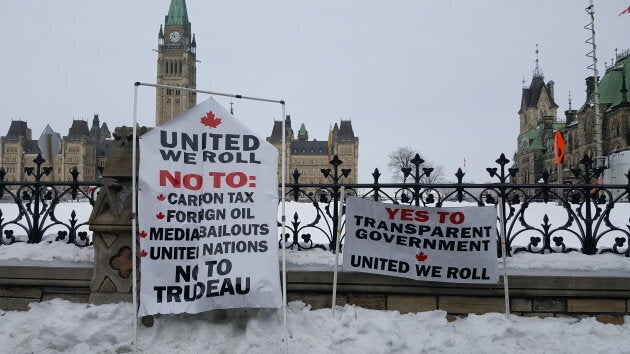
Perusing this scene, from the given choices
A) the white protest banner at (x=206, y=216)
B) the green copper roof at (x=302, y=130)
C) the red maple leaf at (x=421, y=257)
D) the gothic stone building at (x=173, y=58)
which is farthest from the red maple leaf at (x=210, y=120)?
the green copper roof at (x=302, y=130)

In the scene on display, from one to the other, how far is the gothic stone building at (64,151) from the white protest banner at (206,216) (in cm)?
12410

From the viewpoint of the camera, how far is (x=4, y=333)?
4.57m

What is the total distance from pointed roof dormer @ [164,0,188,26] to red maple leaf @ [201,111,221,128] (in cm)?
14502

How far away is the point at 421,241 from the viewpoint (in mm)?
4926

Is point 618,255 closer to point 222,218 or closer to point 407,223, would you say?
point 407,223

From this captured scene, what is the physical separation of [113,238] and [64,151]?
134m

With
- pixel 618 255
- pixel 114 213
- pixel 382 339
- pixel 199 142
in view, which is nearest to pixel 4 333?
pixel 114 213

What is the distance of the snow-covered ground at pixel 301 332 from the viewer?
4363 millimetres

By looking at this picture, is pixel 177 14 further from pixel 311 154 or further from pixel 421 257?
pixel 421 257

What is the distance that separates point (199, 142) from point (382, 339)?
2.66 metres

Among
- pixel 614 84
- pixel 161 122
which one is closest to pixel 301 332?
pixel 614 84

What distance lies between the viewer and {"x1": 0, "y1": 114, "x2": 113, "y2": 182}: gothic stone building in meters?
118

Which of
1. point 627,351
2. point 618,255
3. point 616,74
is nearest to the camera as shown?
point 627,351

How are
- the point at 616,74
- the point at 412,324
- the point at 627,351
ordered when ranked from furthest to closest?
the point at 616,74
the point at 412,324
the point at 627,351
